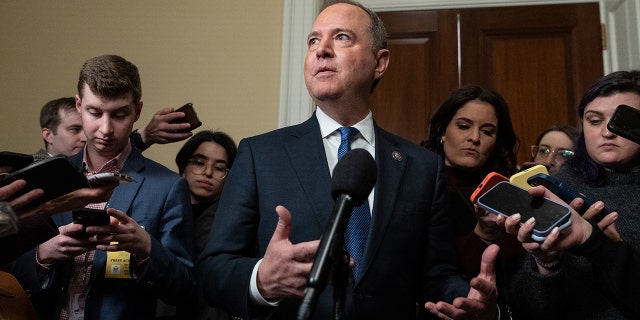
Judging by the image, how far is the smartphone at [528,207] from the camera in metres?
1.41

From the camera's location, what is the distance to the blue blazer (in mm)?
1760

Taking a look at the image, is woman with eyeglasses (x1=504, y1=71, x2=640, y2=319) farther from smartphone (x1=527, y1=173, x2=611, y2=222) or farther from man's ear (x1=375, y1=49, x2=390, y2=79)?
man's ear (x1=375, y1=49, x2=390, y2=79)

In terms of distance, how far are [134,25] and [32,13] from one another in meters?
0.72

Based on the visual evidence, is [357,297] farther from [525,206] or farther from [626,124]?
[626,124]

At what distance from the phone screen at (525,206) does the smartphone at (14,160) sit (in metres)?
1.18

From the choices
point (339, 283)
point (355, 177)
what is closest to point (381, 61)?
point (355, 177)

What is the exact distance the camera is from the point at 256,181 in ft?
5.22

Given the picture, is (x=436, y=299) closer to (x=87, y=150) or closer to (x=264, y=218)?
(x=264, y=218)

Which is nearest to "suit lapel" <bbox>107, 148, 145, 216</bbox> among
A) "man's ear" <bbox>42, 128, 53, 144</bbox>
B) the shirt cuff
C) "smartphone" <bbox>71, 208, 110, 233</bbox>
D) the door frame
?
"smartphone" <bbox>71, 208, 110, 233</bbox>

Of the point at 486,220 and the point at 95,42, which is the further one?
the point at 95,42

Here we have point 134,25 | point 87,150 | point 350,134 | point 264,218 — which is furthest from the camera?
point 134,25

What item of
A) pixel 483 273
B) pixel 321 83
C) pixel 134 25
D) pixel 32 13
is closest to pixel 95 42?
pixel 134 25

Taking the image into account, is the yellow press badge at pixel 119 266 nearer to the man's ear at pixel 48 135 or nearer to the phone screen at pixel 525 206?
the phone screen at pixel 525 206

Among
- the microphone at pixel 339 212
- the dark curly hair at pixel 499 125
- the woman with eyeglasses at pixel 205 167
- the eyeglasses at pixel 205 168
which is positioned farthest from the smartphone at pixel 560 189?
the eyeglasses at pixel 205 168
